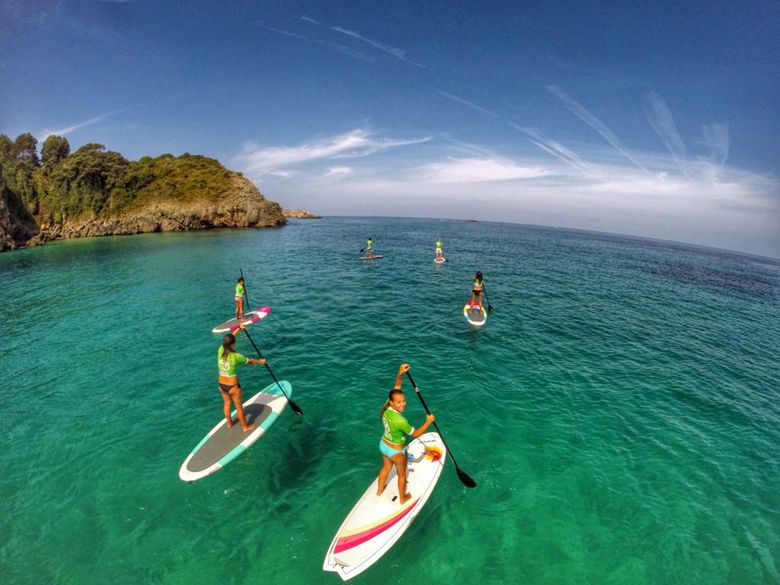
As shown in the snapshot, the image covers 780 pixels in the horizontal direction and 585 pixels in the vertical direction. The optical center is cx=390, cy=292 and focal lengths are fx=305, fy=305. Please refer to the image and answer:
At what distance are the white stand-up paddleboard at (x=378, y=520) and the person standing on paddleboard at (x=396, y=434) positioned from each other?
0.28 meters

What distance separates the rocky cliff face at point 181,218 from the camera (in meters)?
78.2

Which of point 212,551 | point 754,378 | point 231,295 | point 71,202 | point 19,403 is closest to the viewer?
point 212,551

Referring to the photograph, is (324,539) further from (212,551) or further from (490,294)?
(490,294)

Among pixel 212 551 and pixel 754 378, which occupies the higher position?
pixel 754 378

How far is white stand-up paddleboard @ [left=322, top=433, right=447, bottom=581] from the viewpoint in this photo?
6.67 metres

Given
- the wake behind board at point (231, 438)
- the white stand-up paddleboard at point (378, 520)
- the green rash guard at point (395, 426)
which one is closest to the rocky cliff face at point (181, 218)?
the wake behind board at point (231, 438)

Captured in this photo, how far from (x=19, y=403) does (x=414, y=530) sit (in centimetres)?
1730

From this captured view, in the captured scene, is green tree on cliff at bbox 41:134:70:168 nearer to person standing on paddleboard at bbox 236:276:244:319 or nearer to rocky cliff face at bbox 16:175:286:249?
rocky cliff face at bbox 16:175:286:249

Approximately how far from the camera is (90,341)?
18.6 metres

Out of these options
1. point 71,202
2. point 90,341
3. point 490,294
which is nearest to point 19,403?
point 90,341

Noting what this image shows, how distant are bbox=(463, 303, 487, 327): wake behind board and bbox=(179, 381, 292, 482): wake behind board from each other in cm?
1400

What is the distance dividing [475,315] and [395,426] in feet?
56.2

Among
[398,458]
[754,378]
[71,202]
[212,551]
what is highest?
[71,202]

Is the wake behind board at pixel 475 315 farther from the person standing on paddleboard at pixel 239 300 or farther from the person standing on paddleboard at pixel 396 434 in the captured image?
the person standing on paddleboard at pixel 239 300
